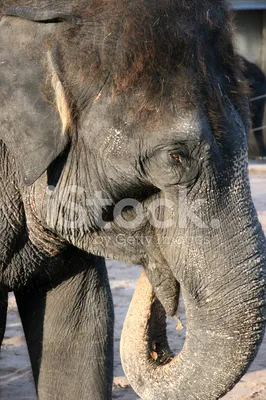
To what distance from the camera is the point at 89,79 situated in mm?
3049

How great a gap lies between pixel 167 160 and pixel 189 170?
0.07 m

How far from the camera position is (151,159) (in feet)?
9.89

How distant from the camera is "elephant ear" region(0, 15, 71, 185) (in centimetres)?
310

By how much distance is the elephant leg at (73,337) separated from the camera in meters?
3.80

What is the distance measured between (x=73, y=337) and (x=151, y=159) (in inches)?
41.3

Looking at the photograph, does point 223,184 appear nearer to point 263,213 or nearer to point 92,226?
point 92,226

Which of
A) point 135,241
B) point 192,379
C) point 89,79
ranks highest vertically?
point 89,79

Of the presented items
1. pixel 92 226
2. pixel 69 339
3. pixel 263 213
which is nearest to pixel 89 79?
pixel 92 226

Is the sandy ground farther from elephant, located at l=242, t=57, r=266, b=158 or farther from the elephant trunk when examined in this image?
elephant, located at l=242, t=57, r=266, b=158

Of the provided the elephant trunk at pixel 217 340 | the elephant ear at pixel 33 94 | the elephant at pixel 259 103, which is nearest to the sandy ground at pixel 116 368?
the elephant trunk at pixel 217 340

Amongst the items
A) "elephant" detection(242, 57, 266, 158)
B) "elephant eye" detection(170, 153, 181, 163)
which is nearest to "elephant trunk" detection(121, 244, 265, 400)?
"elephant eye" detection(170, 153, 181, 163)

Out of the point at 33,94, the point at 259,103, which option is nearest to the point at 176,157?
the point at 33,94

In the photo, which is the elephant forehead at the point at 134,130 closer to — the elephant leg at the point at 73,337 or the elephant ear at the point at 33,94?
the elephant ear at the point at 33,94

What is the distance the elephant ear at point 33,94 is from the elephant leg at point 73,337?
2.48ft
